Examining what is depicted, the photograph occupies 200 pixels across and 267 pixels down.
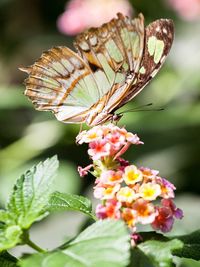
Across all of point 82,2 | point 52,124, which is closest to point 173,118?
point 52,124

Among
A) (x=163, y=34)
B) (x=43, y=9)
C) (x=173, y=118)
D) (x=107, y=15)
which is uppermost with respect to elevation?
(x=43, y=9)

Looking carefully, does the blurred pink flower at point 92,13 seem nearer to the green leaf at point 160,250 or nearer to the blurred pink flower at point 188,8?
the blurred pink flower at point 188,8

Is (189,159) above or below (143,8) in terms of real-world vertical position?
below

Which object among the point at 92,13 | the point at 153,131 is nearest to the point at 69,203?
the point at 153,131

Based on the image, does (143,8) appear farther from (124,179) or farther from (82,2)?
(124,179)

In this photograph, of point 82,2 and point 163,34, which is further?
point 82,2

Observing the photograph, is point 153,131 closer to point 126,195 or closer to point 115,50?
point 115,50
